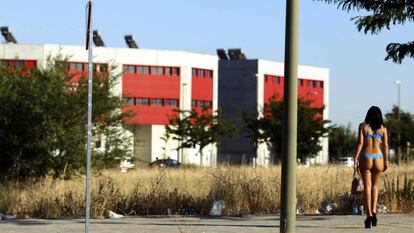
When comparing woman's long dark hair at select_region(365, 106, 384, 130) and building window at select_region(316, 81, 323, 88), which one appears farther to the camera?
building window at select_region(316, 81, 323, 88)

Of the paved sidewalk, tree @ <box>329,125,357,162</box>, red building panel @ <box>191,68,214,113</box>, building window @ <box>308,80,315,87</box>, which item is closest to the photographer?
the paved sidewalk

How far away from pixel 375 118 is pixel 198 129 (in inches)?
2469

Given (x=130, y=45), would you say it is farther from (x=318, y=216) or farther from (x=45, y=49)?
(x=318, y=216)

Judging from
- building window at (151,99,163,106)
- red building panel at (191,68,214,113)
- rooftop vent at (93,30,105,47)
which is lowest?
building window at (151,99,163,106)

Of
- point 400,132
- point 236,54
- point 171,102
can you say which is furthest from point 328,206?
point 236,54

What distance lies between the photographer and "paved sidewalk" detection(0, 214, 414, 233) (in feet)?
36.9

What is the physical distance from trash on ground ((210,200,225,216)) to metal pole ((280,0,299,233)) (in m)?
5.53

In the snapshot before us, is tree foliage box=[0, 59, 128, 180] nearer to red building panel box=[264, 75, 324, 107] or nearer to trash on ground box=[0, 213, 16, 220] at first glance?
trash on ground box=[0, 213, 16, 220]

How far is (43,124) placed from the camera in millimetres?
23828

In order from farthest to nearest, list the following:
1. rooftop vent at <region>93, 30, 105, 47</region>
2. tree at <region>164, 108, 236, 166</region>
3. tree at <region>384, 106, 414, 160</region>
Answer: rooftop vent at <region>93, 30, 105, 47</region>, tree at <region>164, 108, 236, 166</region>, tree at <region>384, 106, 414, 160</region>

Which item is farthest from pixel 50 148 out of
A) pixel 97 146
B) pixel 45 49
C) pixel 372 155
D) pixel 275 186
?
pixel 45 49

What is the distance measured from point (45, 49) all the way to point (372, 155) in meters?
74.3

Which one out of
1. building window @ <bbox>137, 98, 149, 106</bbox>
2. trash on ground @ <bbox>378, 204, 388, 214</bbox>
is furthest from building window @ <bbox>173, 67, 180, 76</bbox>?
trash on ground @ <bbox>378, 204, 388, 214</bbox>

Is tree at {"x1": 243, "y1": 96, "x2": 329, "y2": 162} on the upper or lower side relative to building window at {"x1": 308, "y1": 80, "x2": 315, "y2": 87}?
lower
